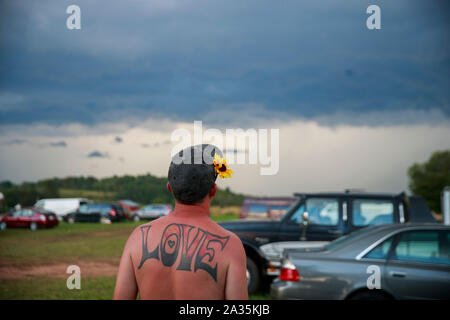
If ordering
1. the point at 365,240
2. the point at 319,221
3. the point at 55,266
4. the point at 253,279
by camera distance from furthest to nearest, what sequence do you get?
the point at 55,266 → the point at 319,221 → the point at 253,279 → the point at 365,240

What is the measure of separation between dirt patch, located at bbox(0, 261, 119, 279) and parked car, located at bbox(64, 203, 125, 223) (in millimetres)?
22747

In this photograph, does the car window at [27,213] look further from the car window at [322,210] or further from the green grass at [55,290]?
the car window at [322,210]

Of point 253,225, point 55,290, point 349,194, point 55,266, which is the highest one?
point 349,194

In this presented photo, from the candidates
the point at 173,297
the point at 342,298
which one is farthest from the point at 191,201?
the point at 342,298

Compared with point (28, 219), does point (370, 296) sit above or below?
above

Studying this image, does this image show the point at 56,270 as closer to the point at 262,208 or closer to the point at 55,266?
the point at 55,266

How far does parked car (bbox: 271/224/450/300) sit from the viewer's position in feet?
18.7

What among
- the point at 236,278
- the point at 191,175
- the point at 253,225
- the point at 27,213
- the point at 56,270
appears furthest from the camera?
the point at 27,213

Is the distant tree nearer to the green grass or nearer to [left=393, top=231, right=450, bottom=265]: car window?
the green grass

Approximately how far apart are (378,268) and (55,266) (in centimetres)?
1177

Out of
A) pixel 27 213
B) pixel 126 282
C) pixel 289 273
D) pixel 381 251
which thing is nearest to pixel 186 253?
pixel 126 282

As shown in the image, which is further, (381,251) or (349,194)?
(349,194)

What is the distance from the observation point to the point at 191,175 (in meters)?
2.37
